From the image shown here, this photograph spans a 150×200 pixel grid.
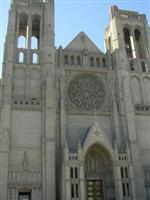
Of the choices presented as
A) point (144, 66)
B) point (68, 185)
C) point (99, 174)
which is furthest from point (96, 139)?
point (144, 66)

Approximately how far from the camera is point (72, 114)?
30.7m

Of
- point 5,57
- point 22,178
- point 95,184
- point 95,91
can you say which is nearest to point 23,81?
point 5,57

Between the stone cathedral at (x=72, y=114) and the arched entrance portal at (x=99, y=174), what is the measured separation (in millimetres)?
91

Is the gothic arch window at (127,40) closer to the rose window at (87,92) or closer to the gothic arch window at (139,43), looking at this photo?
the gothic arch window at (139,43)

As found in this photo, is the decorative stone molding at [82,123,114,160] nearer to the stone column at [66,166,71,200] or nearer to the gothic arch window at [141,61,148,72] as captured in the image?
the stone column at [66,166,71,200]

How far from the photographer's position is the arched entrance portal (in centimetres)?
2830

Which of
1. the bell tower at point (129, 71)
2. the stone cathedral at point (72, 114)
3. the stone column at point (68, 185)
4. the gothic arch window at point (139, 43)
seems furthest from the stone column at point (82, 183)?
the gothic arch window at point (139, 43)

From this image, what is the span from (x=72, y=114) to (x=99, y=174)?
6.37m

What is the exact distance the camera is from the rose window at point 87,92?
31923 mm

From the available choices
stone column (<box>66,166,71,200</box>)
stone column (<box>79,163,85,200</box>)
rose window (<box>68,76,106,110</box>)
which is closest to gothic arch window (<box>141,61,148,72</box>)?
rose window (<box>68,76,106,110</box>)

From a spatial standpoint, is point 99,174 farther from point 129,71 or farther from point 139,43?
point 139,43

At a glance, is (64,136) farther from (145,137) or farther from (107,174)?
(145,137)

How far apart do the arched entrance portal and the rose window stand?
4864mm

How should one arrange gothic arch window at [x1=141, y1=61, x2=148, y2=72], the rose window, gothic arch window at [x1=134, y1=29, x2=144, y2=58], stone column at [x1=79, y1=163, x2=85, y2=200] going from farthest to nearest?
gothic arch window at [x1=134, y1=29, x2=144, y2=58], gothic arch window at [x1=141, y1=61, x2=148, y2=72], the rose window, stone column at [x1=79, y1=163, x2=85, y2=200]
